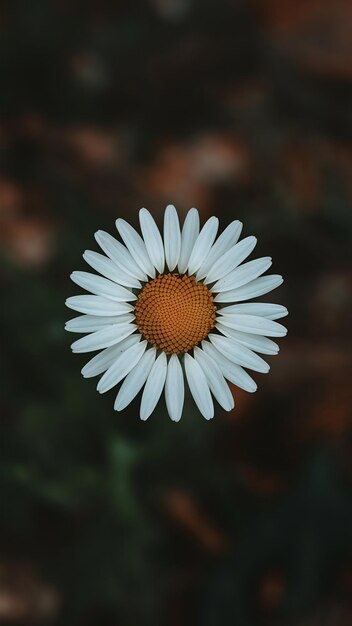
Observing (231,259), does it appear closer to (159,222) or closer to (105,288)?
(105,288)

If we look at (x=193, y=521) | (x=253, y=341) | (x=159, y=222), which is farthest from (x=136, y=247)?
(x=193, y=521)

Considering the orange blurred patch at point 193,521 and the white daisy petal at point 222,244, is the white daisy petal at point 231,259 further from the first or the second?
the orange blurred patch at point 193,521

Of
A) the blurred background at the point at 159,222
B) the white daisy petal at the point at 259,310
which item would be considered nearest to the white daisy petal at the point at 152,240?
the white daisy petal at the point at 259,310
